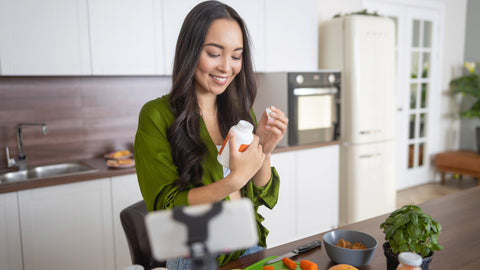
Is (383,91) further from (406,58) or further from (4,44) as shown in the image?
(4,44)

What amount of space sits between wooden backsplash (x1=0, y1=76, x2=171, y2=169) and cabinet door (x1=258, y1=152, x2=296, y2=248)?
1.14 meters

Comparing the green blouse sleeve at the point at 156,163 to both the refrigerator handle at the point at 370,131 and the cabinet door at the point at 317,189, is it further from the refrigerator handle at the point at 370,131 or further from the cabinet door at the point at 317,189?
the refrigerator handle at the point at 370,131

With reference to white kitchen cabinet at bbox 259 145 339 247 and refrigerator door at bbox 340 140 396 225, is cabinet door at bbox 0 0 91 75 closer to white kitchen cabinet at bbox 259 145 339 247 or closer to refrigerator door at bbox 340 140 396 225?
white kitchen cabinet at bbox 259 145 339 247

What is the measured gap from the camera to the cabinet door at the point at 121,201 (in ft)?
8.00

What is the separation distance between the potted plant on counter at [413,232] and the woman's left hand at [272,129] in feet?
1.28

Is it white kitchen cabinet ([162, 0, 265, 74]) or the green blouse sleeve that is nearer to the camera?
the green blouse sleeve

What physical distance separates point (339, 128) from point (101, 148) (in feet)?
6.61

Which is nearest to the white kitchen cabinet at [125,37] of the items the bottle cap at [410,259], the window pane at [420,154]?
the bottle cap at [410,259]

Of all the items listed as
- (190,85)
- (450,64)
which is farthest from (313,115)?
(450,64)

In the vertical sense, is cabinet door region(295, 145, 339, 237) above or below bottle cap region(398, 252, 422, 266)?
below

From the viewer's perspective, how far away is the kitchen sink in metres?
2.46

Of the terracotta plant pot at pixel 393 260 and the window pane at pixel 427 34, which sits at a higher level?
the window pane at pixel 427 34

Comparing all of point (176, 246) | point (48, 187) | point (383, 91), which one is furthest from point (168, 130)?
point (383, 91)

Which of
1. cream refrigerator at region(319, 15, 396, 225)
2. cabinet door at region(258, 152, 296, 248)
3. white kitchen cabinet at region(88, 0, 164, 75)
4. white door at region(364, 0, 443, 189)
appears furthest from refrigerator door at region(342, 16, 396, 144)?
white kitchen cabinet at region(88, 0, 164, 75)
